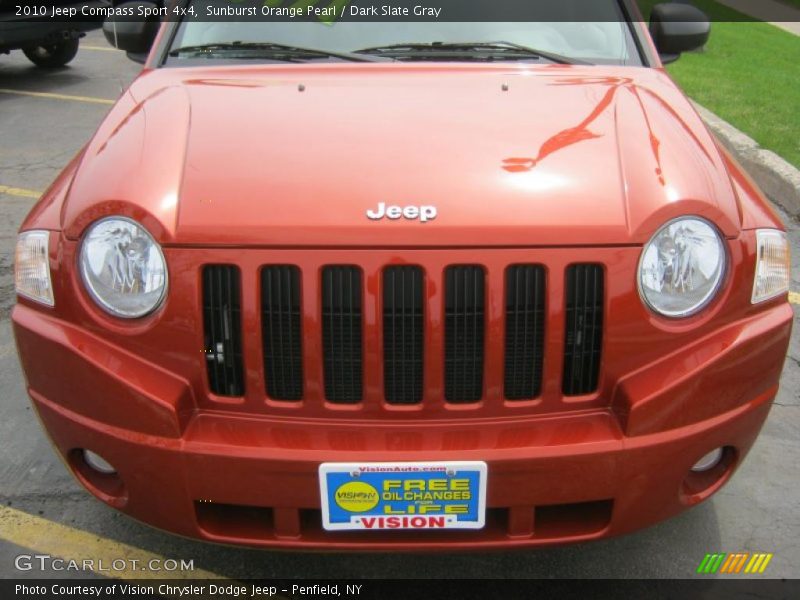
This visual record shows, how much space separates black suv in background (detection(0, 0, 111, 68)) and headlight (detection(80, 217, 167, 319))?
8.12 meters

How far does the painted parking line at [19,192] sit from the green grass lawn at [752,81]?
5.48 m

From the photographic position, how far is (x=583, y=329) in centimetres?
206

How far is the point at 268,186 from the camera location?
2.13m

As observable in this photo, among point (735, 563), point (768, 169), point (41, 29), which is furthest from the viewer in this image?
point (41, 29)

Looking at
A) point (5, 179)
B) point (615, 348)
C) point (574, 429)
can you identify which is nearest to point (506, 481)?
point (574, 429)

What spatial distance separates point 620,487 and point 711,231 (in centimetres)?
67

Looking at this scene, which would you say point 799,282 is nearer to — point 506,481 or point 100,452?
point 506,481

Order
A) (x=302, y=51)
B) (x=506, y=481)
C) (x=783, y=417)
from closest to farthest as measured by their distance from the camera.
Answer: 1. (x=506, y=481)
2. (x=302, y=51)
3. (x=783, y=417)

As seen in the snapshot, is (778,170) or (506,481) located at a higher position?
(506,481)

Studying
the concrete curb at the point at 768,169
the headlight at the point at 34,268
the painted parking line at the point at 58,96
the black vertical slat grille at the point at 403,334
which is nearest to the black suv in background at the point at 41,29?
the painted parking line at the point at 58,96

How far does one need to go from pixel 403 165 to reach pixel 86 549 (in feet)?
5.11

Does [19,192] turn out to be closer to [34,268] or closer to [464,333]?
[34,268]

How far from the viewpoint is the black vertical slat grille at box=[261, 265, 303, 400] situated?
2.02 metres

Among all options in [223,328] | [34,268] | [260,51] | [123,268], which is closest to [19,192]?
[260,51]
